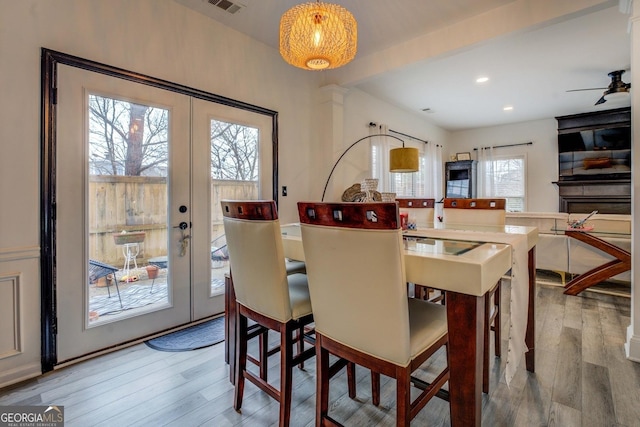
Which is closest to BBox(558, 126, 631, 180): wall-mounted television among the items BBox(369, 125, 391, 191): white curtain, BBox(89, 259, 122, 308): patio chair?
BBox(369, 125, 391, 191): white curtain

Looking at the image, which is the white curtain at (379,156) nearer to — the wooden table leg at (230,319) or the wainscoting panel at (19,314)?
the wooden table leg at (230,319)

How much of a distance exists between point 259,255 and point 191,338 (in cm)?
156

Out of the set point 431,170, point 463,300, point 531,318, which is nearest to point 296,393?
point 463,300

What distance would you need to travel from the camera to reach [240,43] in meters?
3.14

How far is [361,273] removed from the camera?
1105mm

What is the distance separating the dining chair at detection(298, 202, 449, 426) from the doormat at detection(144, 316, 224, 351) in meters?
1.47

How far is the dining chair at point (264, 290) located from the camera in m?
1.40

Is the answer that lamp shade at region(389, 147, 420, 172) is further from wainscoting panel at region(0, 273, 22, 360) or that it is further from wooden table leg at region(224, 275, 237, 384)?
wainscoting panel at region(0, 273, 22, 360)

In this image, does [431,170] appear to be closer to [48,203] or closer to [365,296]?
[365,296]

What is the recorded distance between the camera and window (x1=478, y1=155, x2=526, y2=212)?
682 cm

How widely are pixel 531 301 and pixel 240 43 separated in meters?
3.38

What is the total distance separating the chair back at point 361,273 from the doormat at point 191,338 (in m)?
1.61

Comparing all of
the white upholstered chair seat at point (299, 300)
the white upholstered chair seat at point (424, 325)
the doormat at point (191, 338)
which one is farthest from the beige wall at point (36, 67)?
the white upholstered chair seat at point (424, 325)

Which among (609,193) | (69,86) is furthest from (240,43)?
(609,193)
